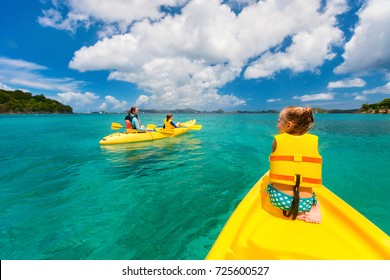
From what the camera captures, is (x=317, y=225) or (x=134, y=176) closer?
(x=317, y=225)

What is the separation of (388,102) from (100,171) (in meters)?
154

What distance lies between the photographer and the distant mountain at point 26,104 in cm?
11500

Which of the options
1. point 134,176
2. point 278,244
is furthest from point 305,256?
point 134,176

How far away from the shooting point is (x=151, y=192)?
587cm

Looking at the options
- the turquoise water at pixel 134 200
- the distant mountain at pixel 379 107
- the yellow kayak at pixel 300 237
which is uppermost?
the distant mountain at pixel 379 107

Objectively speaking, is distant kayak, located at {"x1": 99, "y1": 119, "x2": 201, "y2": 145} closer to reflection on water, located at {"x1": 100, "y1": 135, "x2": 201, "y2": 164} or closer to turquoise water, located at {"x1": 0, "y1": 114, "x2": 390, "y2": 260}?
reflection on water, located at {"x1": 100, "y1": 135, "x2": 201, "y2": 164}

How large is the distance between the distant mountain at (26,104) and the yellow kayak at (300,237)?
154 meters

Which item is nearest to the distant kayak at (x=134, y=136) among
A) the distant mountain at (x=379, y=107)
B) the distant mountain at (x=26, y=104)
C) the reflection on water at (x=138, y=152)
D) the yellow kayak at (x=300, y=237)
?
the reflection on water at (x=138, y=152)

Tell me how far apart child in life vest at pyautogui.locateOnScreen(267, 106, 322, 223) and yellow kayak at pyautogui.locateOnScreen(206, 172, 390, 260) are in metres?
0.29

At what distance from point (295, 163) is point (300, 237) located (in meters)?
0.96

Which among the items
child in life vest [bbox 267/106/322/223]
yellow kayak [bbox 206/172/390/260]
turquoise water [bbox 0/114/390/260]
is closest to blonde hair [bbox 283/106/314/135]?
child in life vest [bbox 267/106/322/223]

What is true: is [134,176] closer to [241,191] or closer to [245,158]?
[241,191]

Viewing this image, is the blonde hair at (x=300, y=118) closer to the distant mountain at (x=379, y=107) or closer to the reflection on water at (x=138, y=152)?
the reflection on water at (x=138, y=152)

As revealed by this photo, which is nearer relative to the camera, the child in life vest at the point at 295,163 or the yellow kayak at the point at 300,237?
the yellow kayak at the point at 300,237
